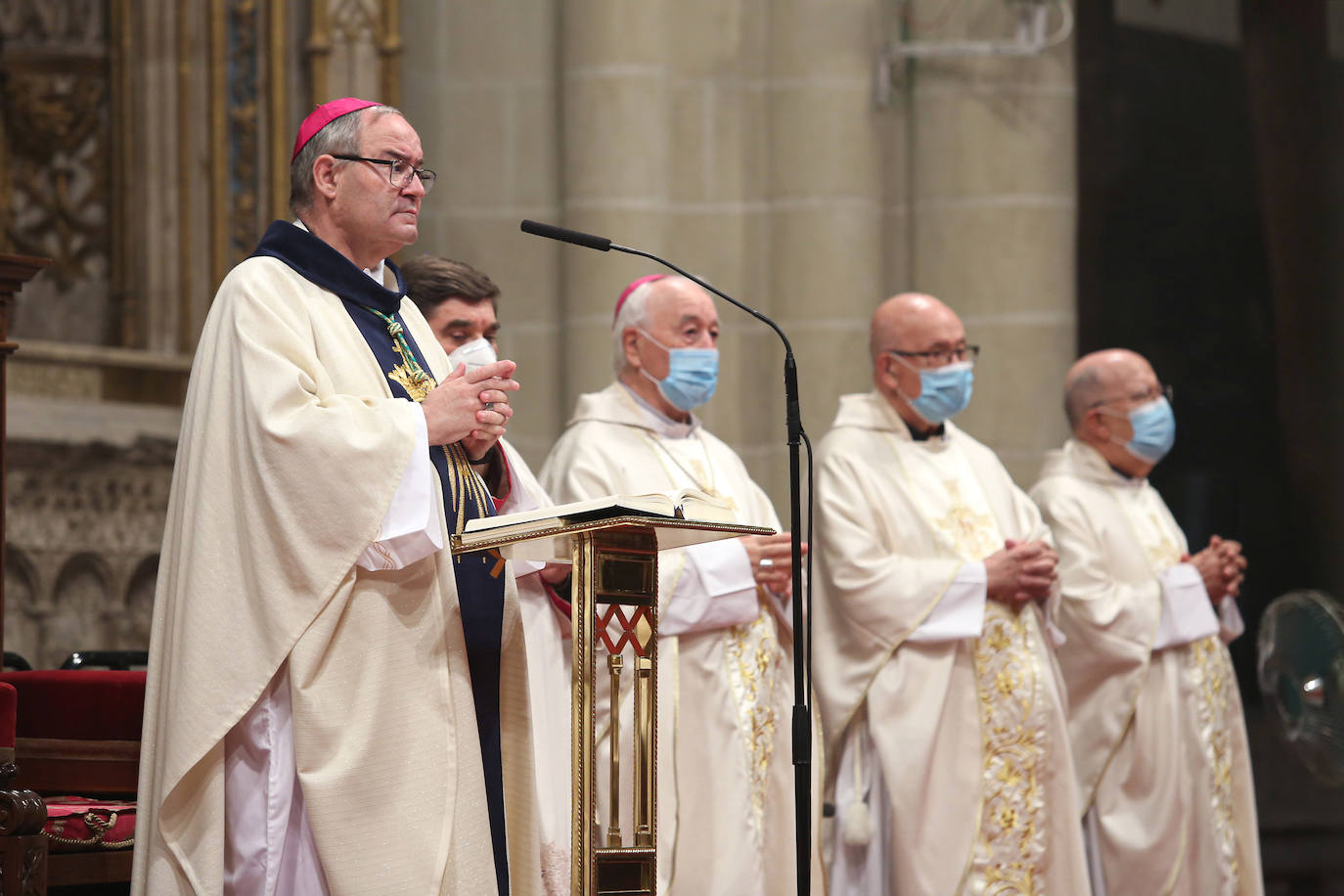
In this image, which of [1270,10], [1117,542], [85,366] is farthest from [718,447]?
[1270,10]

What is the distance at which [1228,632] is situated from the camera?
22.2 feet

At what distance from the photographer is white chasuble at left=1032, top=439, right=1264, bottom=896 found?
20.8 feet

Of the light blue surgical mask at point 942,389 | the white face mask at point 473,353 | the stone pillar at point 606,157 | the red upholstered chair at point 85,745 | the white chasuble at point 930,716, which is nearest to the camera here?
the red upholstered chair at point 85,745

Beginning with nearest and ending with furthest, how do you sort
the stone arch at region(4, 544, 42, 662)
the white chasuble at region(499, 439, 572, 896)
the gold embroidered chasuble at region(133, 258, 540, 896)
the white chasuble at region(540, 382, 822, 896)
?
the gold embroidered chasuble at region(133, 258, 540, 896) < the white chasuble at region(499, 439, 572, 896) < the white chasuble at region(540, 382, 822, 896) < the stone arch at region(4, 544, 42, 662)

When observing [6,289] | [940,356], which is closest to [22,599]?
[6,289]

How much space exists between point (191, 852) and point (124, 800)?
1.10 m

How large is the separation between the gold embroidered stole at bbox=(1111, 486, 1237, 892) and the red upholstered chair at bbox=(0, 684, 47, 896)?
4.08 m

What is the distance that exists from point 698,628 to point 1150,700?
1891 mm

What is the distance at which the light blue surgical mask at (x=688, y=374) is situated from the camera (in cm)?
575

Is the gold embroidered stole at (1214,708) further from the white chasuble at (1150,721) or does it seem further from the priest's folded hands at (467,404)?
the priest's folded hands at (467,404)

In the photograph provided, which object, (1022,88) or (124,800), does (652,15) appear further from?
(124,800)

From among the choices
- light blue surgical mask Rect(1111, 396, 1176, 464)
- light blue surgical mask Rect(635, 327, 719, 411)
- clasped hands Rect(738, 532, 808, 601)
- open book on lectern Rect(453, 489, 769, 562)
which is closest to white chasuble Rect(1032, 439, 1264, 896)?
light blue surgical mask Rect(1111, 396, 1176, 464)

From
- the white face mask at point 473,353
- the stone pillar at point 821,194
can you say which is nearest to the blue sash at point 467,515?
the white face mask at point 473,353

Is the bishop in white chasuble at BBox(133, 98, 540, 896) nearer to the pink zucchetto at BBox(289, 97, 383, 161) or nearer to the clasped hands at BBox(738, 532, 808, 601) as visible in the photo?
the pink zucchetto at BBox(289, 97, 383, 161)
